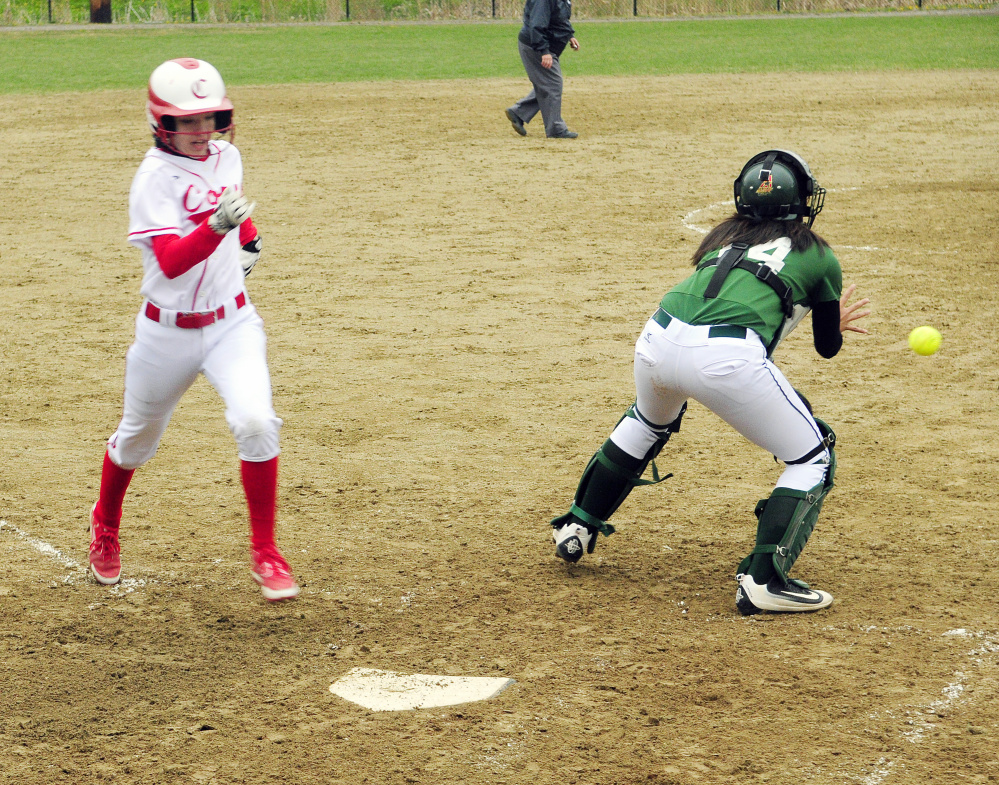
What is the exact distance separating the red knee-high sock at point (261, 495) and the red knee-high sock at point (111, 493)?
2.11 feet

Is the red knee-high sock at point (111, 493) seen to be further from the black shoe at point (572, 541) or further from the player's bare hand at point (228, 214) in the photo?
the black shoe at point (572, 541)

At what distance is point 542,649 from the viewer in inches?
169

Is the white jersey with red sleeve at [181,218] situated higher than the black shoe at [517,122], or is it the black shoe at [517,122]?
the white jersey with red sleeve at [181,218]

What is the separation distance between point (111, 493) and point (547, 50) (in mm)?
11810

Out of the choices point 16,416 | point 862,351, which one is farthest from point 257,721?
point 862,351

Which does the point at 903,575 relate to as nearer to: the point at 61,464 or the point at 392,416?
the point at 392,416

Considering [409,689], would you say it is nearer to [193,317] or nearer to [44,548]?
[193,317]

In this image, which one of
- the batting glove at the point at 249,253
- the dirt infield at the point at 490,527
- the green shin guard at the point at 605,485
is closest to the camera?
the dirt infield at the point at 490,527

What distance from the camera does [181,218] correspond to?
4.32 metres

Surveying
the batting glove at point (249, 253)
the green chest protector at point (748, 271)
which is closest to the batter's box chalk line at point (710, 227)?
the green chest protector at point (748, 271)

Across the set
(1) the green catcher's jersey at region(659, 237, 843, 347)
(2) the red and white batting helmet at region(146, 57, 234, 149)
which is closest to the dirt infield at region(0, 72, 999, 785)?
(1) the green catcher's jersey at region(659, 237, 843, 347)

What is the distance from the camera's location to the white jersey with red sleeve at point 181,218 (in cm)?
424

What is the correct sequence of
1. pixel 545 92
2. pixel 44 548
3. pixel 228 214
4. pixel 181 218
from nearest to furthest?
pixel 228 214 < pixel 181 218 < pixel 44 548 < pixel 545 92

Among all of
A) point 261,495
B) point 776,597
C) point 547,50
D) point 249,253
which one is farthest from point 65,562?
point 547,50
